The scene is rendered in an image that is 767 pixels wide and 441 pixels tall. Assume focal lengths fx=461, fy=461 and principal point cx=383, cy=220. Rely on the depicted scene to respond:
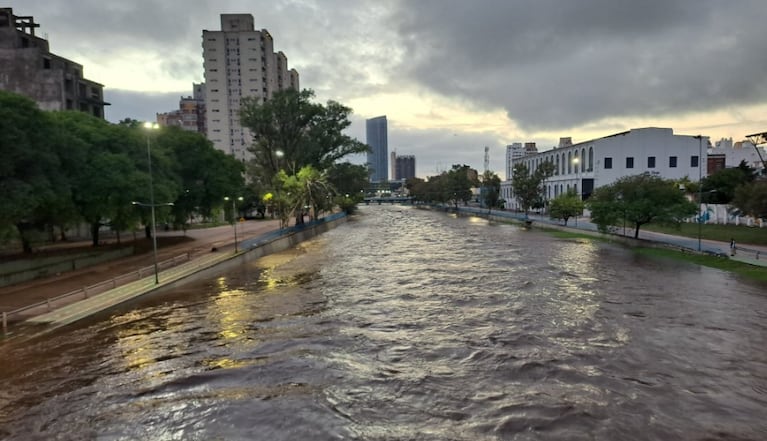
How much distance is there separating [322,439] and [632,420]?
7894 mm

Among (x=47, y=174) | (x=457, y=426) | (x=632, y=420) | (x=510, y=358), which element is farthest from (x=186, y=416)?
(x=47, y=174)

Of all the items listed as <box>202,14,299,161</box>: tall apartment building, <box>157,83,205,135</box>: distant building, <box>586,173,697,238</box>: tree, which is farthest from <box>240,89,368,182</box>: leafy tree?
<box>157,83,205,135</box>: distant building

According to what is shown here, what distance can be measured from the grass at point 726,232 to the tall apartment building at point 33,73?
2908 inches

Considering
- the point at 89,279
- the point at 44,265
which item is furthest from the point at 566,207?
the point at 44,265

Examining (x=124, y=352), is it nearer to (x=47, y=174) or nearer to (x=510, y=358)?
(x=510, y=358)

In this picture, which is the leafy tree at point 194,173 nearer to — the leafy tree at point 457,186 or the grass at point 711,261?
the grass at point 711,261

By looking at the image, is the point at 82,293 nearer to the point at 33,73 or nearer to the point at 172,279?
the point at 172,279

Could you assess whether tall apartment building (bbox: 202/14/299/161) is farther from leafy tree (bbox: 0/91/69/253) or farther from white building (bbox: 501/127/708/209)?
leafy tree (bbox: 0/91/69/253)

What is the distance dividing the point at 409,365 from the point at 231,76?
12728cm

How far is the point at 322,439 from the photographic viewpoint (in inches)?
441

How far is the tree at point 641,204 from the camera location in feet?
137

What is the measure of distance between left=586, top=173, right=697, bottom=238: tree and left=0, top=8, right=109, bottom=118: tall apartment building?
67.5 m

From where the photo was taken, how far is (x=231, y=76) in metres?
127

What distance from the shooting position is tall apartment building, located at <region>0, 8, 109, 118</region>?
2324 inches
